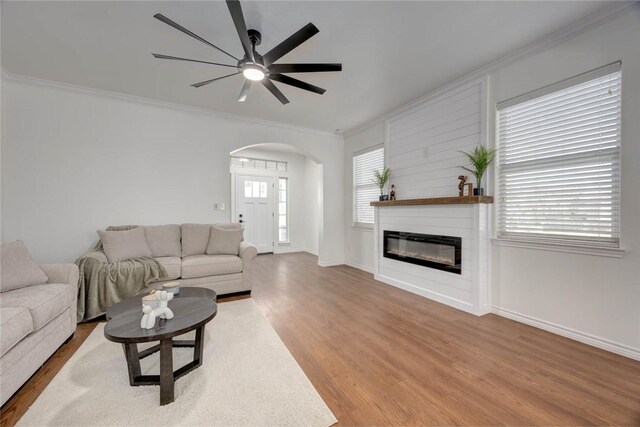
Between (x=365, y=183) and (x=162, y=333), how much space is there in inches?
168

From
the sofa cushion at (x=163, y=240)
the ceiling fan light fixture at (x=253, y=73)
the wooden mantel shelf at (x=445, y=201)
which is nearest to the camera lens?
the ceiling fan light fixture at (x=253, y=73)

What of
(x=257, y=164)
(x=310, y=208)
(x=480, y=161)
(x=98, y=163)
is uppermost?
(x=257, y=164)

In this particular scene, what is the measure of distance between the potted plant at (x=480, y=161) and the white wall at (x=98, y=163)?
137 inches

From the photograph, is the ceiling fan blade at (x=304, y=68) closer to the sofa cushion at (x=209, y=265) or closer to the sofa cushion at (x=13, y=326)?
the sofa cushion at (x=209, y=265)

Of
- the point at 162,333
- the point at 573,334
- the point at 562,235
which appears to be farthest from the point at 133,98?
the point at 573,334

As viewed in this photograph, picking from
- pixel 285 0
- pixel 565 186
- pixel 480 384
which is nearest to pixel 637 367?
pixel 480 384

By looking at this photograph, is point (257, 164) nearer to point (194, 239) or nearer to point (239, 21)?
point (194, 239)

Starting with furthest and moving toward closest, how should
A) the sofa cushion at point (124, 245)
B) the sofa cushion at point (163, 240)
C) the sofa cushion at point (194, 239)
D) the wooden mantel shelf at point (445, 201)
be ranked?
1. the sofa cushion at point (194, 239)
2. the sofa cushion at point (163, 240)
3. the sofa cushion at point (124, 245)
4. the wooden mantel shelf at point (445, 201)

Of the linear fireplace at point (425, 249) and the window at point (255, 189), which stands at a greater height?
the window at point (255, 189)

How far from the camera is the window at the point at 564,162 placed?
219 centimetres

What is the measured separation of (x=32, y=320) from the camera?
5.79 feet

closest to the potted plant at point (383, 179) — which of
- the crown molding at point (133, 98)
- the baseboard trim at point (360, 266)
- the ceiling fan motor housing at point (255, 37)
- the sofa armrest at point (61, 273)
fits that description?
the baseboard trim at point (360, 266)

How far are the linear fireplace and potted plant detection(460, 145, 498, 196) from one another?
650 millimetres

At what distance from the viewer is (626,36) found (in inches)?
82.4
